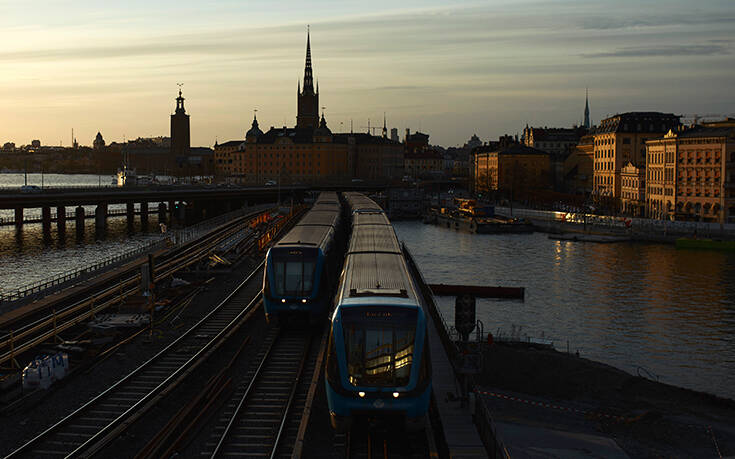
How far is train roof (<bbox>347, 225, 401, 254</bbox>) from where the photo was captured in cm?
2553

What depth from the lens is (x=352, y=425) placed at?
16406 mm

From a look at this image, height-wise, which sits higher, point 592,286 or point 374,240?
point 374,240

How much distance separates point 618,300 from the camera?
4994 centimetres

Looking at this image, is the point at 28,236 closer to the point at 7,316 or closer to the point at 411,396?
the point at 7,316

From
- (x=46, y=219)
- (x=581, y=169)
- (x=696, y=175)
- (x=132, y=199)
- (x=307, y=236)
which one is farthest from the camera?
(x=581, y=169)

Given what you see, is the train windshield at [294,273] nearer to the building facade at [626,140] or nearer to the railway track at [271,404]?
the railway track at [271,404]

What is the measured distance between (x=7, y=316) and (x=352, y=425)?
18.5 meters

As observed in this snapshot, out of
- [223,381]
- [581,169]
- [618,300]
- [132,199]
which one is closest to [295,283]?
[223,381]

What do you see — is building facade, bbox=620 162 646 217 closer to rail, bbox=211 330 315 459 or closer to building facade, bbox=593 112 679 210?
building facade, bbox=593 112 679 210

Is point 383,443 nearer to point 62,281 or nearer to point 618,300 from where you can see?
point 618,300

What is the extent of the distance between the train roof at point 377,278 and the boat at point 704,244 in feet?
209

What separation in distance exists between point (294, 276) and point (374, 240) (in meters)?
4.14

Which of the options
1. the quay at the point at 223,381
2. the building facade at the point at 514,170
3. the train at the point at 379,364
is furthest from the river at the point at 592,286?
the building facade at the point at 514,170

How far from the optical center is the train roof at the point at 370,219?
36.8 meters
